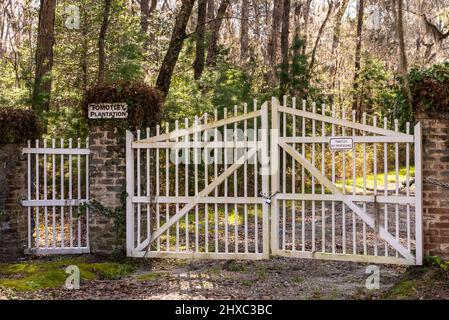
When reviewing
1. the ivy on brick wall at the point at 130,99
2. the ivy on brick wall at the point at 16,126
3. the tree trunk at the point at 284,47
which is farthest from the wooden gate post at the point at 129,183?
the tree trunk at the point at 284,47

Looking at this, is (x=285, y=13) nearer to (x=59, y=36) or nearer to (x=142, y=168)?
(x=59, y=36)

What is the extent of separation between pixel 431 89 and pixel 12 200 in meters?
5.84

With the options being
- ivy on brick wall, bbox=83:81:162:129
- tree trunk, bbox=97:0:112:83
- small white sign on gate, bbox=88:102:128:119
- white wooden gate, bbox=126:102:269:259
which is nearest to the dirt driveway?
white wooden gate, bbox=126:102:269:259

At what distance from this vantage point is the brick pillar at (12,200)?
823 cm

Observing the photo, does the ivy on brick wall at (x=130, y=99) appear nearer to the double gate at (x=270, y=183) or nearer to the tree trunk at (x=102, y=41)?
the double gate at (x=270, y=183)

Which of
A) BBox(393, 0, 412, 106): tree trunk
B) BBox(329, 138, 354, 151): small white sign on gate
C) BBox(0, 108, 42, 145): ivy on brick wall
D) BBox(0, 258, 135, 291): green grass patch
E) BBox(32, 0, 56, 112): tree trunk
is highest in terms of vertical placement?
BBox(32, 0, 56, 112): tree trunk

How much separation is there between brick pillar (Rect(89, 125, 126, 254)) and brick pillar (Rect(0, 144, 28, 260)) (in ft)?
3.47

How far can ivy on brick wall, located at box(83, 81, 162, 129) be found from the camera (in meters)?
8.03

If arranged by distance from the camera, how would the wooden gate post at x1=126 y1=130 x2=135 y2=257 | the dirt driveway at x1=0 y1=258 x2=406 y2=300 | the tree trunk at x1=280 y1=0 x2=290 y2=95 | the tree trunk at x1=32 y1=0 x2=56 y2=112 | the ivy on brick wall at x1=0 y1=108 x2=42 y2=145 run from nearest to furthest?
the dirt driveway at x1=0 y1=258 x2=406 y2=300
the wooden gate post at x1=126 y1=130 x2=135 y2=257
the ivy on brick wall at x1=0 y1=108 x2=42 y2=145
the tree trunk at x1=280 y1=0 x2=290 y2=95
the tree trunk at x1=32 y1=0 x2=56 y2=112

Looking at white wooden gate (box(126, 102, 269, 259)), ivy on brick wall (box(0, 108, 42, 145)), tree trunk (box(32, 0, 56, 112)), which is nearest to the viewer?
white wooden gate (box(126, 102, 269, 259))

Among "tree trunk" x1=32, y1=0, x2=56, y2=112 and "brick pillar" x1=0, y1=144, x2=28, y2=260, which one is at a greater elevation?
"tree trunk" x1=32, y1=0, x2=56, y2=112

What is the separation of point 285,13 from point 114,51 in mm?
4807

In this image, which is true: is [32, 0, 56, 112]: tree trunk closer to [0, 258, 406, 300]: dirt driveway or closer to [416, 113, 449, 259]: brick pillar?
[0, 258, 406, 300]: dirt driveway
